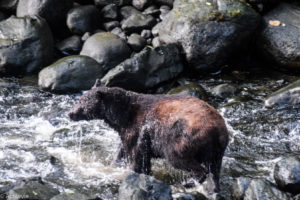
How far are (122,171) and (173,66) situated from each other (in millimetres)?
4175

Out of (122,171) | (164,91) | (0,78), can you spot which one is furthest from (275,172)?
(0,78)

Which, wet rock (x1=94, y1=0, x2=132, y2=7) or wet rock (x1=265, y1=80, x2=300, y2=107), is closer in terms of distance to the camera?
wet rock (x1=265, y1=80, x2=300, y2=107)

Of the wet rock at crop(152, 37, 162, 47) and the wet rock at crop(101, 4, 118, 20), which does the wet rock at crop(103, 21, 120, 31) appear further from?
the wet rock at crop(152, 37, 162, 47)

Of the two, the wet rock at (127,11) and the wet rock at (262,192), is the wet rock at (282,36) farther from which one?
the wet rock at (262,192)

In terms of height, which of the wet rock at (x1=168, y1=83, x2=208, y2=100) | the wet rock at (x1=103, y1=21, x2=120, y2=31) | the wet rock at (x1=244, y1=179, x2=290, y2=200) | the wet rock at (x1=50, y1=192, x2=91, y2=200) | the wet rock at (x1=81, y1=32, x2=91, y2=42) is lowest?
the wet rock at (x1=168, y1=83, x2=208, y2=100)

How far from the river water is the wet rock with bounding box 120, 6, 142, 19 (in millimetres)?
3652

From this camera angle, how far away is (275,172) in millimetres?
6195

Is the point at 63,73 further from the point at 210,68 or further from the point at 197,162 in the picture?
the point at 197,162

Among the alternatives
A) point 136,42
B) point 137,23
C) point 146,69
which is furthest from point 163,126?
point 137,23

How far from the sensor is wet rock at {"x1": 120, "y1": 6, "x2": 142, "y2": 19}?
12875 millimetres

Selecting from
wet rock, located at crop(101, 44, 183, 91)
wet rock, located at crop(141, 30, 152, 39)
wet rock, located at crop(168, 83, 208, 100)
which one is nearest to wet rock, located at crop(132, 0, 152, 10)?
wet rock, located at crop(141, 30, 152, 39)

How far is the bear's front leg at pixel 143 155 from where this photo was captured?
6.53 m

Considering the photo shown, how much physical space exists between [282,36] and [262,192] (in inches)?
230

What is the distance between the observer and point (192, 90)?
31.1 ft
